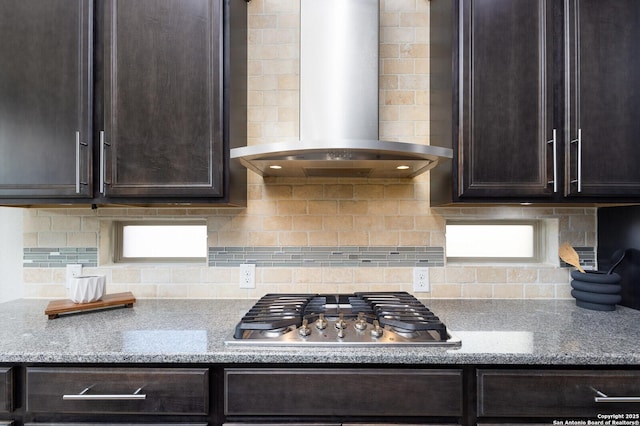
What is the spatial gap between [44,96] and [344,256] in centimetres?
150

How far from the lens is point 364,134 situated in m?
1.50

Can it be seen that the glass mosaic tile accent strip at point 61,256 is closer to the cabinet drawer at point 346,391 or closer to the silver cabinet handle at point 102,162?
the silver cabinet handle at point 102,162

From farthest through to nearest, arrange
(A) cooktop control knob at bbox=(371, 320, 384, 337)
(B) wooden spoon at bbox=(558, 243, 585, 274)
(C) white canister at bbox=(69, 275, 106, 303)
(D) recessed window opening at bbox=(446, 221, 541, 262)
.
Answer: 1. (D) recessed window opening at bbox=(446, 221, 541, 262)
2. (B) wooden spoon at bbox=(558, 243, 585, 274)
3. (C) white canister at bbox=(69, 275, 106, 303)
4. (A) cooktop control knob at bbox=(371, 320, 384, 337)

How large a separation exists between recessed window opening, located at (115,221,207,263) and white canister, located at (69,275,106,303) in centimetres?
37

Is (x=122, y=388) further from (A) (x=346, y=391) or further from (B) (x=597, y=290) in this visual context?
(B) (x=597, y=290)

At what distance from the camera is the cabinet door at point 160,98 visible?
1.45 m

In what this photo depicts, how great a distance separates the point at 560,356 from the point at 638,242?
90 cm

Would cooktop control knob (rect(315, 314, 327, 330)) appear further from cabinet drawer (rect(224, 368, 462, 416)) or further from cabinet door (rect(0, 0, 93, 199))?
cabinet door (rect(0, 0, 93, 199))

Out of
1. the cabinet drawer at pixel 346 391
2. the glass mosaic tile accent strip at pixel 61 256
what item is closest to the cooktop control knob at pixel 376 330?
the cabinet drawer at pixel 346 391

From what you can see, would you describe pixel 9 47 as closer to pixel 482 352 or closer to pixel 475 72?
pixel 475 72

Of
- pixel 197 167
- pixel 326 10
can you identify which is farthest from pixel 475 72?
pixel 197 167

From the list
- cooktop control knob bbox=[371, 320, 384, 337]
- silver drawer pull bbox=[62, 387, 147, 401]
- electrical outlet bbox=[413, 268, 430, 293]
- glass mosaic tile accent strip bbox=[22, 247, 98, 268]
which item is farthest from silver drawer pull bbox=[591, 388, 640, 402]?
glass mosaic tile accent strip bbox=[22, 247, 98, 268]

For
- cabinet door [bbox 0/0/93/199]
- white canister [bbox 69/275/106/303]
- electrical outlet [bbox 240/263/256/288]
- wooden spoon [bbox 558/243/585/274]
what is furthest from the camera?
electrical outlet [bbox 240/263/256/288]

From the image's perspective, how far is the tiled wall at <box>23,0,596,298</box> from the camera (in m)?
1.83
